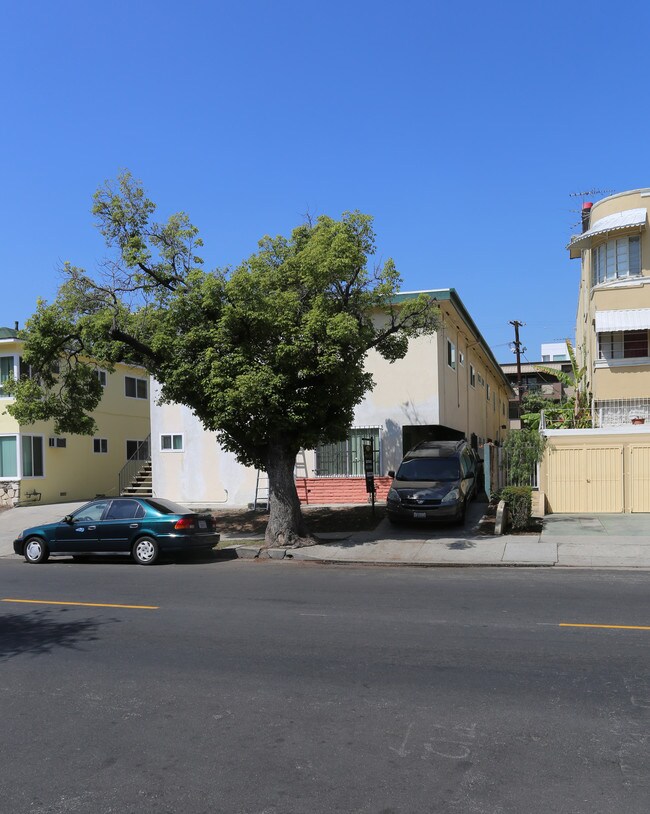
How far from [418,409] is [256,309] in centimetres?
890

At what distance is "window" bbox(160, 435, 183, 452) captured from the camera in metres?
24.2

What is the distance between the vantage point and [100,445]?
31172 mm

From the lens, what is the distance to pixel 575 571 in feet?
42.4

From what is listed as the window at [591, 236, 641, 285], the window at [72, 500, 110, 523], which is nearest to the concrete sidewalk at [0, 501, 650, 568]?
the window at [72, 500, 110, 523]

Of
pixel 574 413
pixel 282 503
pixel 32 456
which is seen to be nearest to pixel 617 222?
pixel 574 413

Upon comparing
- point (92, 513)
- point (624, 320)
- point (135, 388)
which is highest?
point (624, 320)

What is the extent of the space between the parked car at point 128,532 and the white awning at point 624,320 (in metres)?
13.9

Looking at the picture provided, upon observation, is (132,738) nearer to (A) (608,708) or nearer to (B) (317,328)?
(A) (608,708)

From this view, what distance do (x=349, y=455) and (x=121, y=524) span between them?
8888 mm

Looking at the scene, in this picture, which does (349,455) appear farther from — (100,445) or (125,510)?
(100,445)

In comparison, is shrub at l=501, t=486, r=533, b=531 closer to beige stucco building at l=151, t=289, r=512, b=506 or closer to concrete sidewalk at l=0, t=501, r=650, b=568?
concrete sidewalk at l=0, t=501, r=650, b=568

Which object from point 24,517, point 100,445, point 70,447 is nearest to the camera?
point 24,517

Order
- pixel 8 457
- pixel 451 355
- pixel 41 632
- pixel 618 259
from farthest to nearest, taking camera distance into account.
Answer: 1. pixel 8 457
2. pixel 451 355
3. pixel 618 259
4. pixel 41 632

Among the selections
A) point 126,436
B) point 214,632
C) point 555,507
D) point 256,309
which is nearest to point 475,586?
point 214,632
